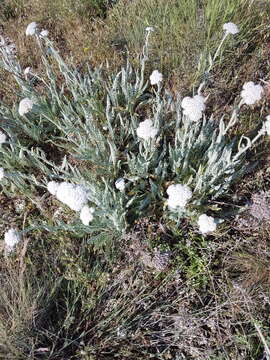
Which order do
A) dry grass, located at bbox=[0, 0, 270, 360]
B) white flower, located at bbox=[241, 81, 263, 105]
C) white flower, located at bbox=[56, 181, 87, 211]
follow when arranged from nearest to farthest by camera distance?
white flower, located at bbox=[56, 181, 87, 211], white flower, located at bbox=[241, 81, 263, 105], dry grass, located at bbox=[0, 0, 270, 360]

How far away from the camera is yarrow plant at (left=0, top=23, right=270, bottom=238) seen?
162cm

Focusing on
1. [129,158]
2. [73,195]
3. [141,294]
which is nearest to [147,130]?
[129,158]

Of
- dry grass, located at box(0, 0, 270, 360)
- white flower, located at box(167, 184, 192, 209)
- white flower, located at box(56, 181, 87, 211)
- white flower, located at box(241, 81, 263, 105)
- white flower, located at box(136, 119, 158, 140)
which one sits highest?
white flower, located at box(241, 81, 263, 105)

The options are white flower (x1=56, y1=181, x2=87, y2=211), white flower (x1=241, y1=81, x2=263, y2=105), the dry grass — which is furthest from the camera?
the dry grass

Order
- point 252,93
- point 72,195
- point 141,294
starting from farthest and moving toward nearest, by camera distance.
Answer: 1. point 141,294
2. point 252,93
3. point 72,195

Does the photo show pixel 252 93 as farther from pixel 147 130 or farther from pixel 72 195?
pixel 72 195

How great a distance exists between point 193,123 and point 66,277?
1.14 m

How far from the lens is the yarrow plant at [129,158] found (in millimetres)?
1625

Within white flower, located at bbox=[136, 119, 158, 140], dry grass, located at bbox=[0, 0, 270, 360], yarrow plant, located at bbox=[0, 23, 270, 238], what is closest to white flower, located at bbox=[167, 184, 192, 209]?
yarrow plant, located at bbox=[0, 23, 270, 238]

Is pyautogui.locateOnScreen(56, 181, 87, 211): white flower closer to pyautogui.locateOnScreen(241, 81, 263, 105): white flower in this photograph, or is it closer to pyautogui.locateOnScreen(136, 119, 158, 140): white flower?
pyautogui.locateOnScreen(136, 119, 158, 140): white flower

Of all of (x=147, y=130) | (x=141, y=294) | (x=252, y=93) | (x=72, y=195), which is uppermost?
(x=252, y=93)

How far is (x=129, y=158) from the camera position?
1879 millimetres

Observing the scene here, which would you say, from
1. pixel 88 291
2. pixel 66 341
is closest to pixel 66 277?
pixel 88 291

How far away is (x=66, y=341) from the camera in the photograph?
1668 mm
